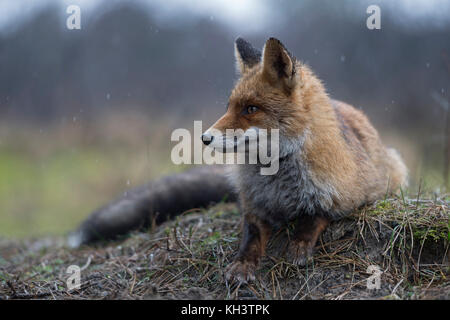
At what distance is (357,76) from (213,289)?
10.9 metres

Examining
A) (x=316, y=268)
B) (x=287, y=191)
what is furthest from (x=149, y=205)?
(x=316, y=268)

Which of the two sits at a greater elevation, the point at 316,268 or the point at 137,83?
the point at 137,83

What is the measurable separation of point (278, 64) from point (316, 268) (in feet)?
5.96

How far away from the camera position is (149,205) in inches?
231

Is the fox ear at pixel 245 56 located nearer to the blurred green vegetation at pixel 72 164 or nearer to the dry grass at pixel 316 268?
the dry grass at pixel 316 268

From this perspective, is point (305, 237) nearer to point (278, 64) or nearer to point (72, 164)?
point (278, 64)

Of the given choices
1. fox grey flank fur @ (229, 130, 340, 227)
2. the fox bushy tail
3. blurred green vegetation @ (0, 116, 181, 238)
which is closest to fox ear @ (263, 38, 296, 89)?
fox grey flank fur @ (229, 130, 340, 227)

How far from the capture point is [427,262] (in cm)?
366

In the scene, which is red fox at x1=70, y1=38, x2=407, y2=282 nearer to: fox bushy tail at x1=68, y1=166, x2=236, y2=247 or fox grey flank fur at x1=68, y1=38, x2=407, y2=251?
fox grey flank fur at x1=68, y1=38, x2=407, y2=251

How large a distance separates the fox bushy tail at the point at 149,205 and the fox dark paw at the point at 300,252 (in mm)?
2118

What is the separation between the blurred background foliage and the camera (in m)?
11.2

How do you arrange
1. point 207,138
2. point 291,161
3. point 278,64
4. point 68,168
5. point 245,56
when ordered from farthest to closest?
point 68,168
point 245,56
point 291,161
point 278,64
point 207,138

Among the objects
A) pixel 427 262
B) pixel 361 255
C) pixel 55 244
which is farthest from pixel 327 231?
pixel 55 244
